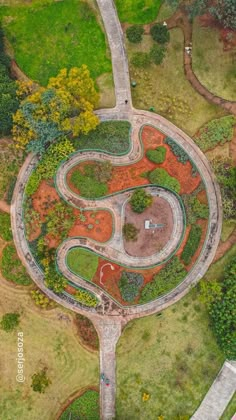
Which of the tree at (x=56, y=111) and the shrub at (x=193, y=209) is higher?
the tree at (x=56, y=111)

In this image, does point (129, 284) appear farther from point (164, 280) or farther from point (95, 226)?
point (95, 226)

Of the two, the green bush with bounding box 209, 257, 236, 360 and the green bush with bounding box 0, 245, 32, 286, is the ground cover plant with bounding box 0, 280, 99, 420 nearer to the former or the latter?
the green bush with bounding box 0, 245, 32, 286

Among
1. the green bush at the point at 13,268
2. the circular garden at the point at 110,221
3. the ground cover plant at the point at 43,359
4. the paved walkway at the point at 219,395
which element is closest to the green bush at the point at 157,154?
the circular garden at the point at 110,221

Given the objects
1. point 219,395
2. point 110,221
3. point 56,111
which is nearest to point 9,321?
point 110,221

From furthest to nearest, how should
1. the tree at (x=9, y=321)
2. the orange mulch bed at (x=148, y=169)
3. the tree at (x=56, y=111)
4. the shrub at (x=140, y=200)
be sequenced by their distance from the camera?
the orange mulch bed at (x=148, y=169) → the shrub at (x=140, y=200) → the tree at (x=9, y=321) → the tree at (x=56, y=111)

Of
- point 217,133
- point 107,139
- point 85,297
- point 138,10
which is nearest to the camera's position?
→ point 85,297

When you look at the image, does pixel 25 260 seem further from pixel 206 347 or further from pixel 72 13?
pixel 72 13

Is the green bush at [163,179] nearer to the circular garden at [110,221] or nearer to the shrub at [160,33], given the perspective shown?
the circular garden at [110,221]
